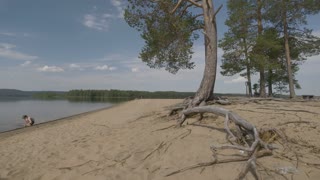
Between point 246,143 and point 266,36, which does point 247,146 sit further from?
point 266,36

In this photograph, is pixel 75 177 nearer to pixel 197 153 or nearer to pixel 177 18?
pixel 197 153

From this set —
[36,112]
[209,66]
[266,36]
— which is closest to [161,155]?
[209,66]

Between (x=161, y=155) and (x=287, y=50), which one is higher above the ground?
(x=287, y=50)

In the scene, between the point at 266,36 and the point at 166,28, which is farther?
the point at 266,36

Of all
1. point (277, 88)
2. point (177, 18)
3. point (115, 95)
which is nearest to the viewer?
point (177, 18)

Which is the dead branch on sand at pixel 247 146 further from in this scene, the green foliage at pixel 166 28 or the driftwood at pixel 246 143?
the green foliage at pixel 166 28

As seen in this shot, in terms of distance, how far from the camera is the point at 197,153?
6.71 m

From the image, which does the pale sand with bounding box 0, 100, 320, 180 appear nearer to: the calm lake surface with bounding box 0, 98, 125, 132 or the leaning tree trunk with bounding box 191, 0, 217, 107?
the leaning tree trunk with bounding box 191, 0, 217, 107

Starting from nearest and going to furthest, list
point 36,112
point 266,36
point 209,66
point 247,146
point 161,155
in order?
point 247,146 → point 161,155 → point 209,66 → point 266,36 → point 36,112

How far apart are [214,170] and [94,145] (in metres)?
4.09

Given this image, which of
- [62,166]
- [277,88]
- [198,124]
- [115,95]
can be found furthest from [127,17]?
[115,95]

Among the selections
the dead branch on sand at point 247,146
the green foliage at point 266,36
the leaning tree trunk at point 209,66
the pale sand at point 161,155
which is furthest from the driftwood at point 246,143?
the green foliage at point 266,36

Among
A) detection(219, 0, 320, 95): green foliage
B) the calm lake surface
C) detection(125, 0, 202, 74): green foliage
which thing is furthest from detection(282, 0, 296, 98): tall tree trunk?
the calm lake surface

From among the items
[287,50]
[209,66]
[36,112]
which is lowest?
[36,112]
